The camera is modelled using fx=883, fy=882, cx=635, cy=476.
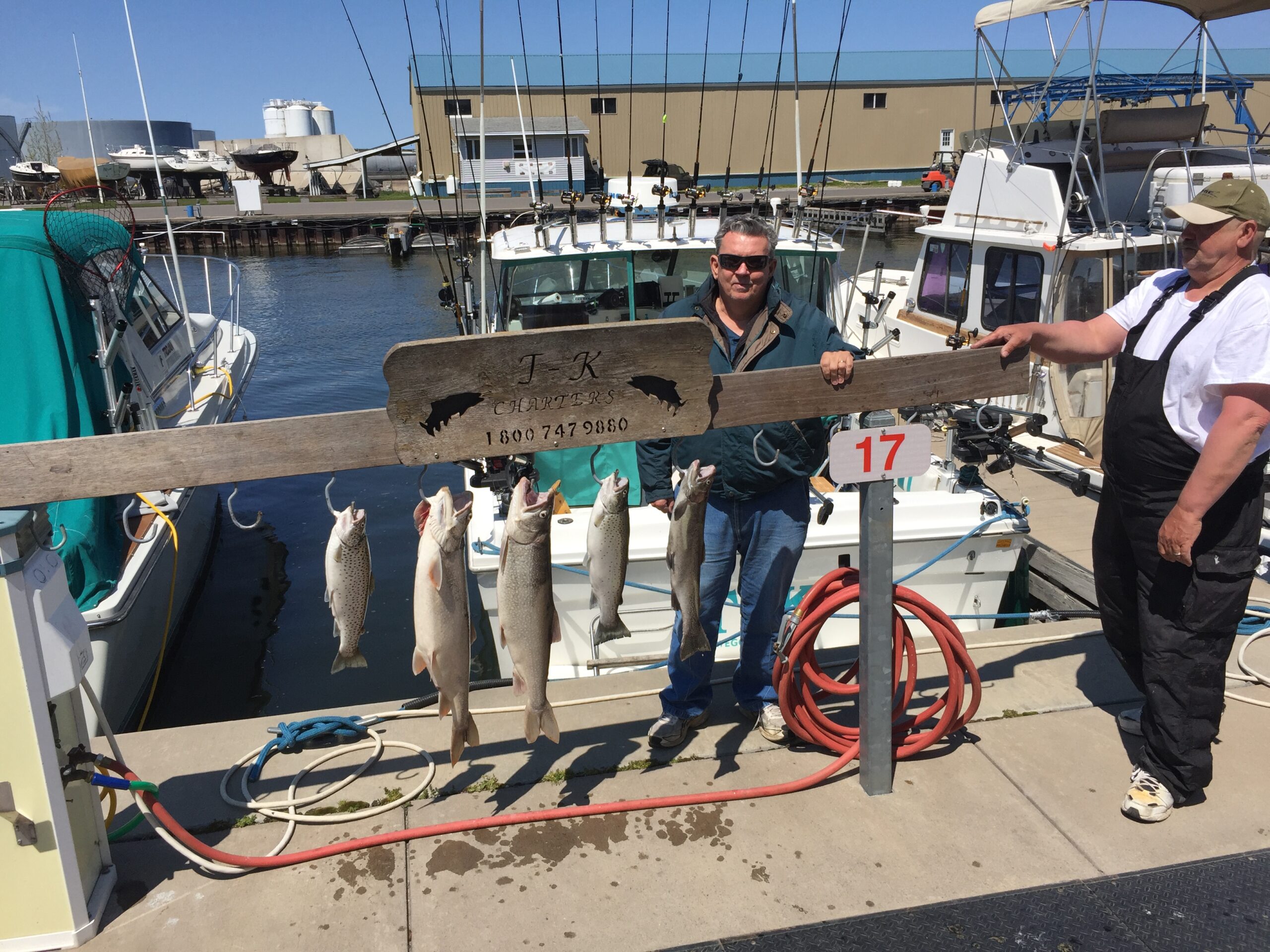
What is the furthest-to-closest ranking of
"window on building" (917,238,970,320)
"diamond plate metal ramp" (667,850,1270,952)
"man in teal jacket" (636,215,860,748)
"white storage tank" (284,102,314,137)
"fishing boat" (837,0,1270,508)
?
"white storage tank" (284,102,314,137)
"window on building" (917,238,970,320)
"fishing boat" (837,0,1270,508)
"man in teal jacket" (636,215,860,748)
"diamond plate metal ramp" (667,850,1270,952)

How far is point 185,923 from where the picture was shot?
281 centimetres

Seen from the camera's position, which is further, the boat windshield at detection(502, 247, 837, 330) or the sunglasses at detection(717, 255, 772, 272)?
the boat windshield at detection(502, 247, 837, 330)

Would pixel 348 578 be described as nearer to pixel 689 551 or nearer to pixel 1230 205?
pixel 689 551

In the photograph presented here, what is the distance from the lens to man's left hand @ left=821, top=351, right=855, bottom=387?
3004 mm

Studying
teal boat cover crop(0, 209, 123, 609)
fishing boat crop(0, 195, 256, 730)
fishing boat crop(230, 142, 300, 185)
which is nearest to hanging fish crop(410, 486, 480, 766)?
fishing boat crop(0, 195, 256, 730)

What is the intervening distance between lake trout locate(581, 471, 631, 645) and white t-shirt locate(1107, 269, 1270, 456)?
1.90 meters

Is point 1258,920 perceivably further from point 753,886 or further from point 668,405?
point 668,405

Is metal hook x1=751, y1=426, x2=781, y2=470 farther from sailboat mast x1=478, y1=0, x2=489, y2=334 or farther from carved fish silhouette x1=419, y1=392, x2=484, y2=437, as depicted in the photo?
sailboat mast x1=478, y1=0, x2=489, y2=334

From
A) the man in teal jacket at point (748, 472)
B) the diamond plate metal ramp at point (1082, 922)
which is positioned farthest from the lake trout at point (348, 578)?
the diamond plate metal ramp at point (1082, 922)

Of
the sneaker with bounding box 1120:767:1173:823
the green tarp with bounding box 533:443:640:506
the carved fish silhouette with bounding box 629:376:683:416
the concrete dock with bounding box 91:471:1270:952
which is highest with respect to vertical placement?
the carved fish silhouette with bounding box 629:376:683:416

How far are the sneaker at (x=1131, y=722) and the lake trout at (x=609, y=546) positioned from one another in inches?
89.6

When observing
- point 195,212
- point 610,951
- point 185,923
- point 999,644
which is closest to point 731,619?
point 999,644

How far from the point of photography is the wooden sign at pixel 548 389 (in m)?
2.73

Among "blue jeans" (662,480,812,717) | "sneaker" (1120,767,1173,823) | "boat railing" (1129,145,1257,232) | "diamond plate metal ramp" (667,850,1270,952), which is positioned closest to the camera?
"diamond plate metal ramp" (667,850,1270,952)
